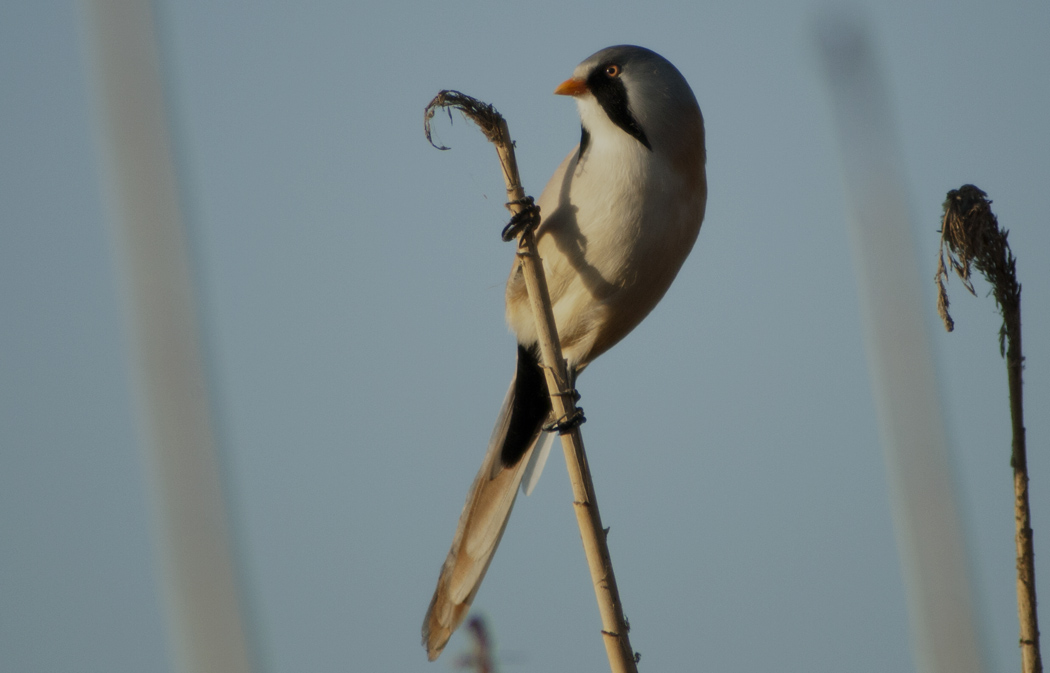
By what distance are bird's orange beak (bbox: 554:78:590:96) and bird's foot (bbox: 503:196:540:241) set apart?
495 mm

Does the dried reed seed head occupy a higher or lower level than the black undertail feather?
higher

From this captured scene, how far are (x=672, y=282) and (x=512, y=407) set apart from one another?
63 cm

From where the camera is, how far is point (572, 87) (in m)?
2.37

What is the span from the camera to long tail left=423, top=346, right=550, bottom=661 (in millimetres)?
2248

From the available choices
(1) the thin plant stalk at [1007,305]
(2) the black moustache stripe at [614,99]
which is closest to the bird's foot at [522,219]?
(2) the black moustache stripe at [614,99]

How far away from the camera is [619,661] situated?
1597 mm

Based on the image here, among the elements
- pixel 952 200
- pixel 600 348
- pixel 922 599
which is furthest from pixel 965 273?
pixel 600 348

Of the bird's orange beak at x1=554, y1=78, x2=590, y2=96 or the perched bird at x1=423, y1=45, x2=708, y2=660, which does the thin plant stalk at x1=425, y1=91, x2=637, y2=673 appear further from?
the bird's orange beak at x1=554, y1=78, x2=590, y2=96

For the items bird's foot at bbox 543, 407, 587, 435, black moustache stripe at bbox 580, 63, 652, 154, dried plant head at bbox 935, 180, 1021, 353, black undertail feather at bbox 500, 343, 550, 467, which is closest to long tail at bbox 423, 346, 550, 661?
black undertail feather at bbox 500, 343, 550, 467

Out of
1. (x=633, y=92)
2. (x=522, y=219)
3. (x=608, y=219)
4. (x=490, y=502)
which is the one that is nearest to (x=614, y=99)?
(x=633, y=92)

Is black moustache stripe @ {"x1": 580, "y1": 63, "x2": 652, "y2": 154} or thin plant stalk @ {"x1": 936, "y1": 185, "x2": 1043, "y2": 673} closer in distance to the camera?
thin plant stalk @ {"x1": 936, "y1": 185, "x2": 1043, "y2": 673}

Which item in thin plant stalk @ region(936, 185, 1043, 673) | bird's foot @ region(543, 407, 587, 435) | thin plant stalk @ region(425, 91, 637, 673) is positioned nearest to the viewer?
thin plant stalk @ region(936, 185, 1043, 673)

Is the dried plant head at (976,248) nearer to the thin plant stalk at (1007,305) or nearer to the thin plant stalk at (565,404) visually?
the thin plant stalk at (1007,305)

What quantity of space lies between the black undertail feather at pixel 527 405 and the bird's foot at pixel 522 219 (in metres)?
0.64
